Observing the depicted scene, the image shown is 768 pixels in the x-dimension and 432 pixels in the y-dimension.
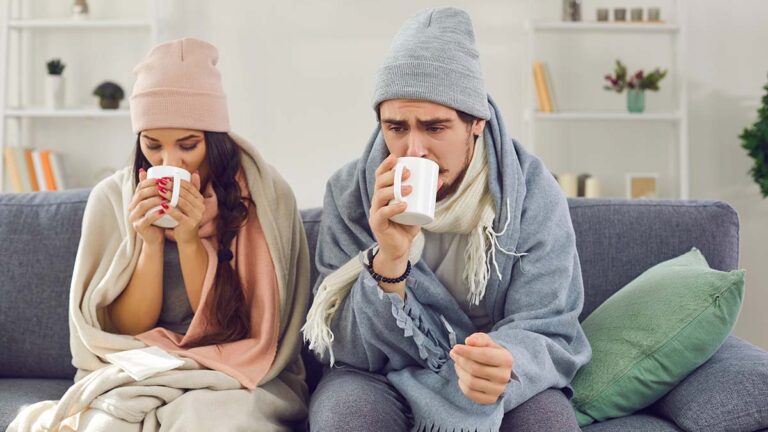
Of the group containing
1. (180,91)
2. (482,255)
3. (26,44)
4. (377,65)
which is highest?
(26,44)

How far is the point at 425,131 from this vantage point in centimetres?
166

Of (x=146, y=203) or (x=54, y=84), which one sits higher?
(x=54, y=84)

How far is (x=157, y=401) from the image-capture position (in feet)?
5.43

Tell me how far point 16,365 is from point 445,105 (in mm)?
1173

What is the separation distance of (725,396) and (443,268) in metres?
0.58

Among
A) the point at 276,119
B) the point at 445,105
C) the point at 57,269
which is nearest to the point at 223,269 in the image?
the point at 57,269

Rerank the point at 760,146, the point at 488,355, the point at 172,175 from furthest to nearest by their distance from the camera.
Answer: the point at 760,146 → the point at 172,175 → the point at 488,355

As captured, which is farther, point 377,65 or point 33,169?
point 377,65

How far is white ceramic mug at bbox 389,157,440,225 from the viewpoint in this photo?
56.9 inches

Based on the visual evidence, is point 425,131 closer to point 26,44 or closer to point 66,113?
point 66,113

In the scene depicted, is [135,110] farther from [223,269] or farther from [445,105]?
[445,105]

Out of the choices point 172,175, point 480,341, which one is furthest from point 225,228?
point 480,341

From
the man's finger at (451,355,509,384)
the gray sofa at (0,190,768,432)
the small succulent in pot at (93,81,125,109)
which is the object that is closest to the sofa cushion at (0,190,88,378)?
the gray sofa at (0,190,768,432)

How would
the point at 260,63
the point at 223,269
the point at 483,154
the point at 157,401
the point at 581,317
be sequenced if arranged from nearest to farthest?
the point at 157,401 → the point at 483,154 → the point at 223,269 → the point at 581,317 → the point at 260,63
